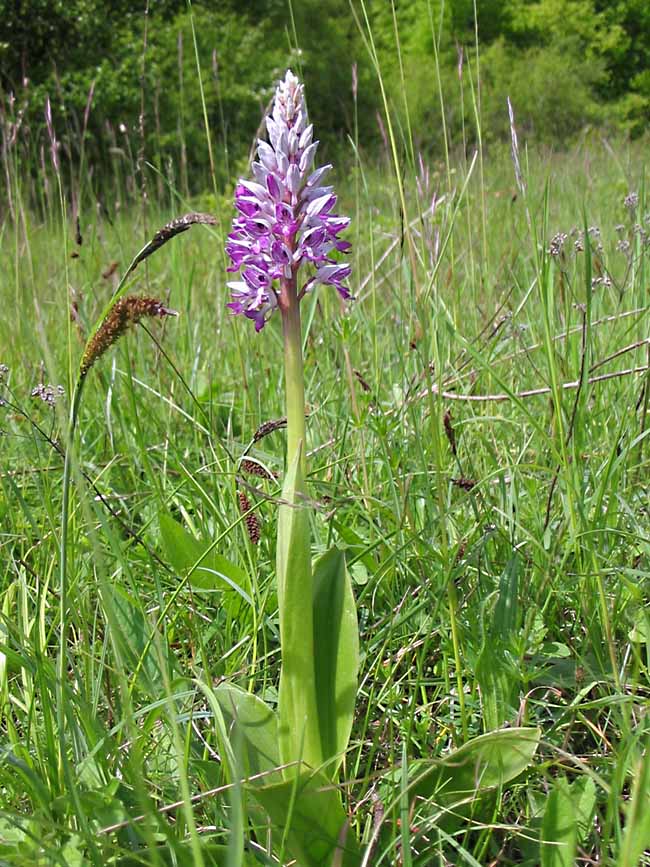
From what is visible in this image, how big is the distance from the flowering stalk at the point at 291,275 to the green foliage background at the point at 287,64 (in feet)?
21.4

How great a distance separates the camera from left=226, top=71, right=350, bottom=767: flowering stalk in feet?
2.66

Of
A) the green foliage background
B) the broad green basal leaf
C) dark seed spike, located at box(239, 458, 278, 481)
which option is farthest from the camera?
the green foliage background

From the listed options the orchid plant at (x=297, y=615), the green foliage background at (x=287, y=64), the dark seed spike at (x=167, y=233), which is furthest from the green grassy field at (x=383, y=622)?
the green foliage background at (x=287, y=64)

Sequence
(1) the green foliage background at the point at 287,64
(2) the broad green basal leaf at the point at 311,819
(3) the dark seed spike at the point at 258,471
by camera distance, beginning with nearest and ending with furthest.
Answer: (2) the broad green basal leaf at the point at 311,819 → (3) the dark seed spike at the point at 258,471 → (1) the green foliage background at the point at 287,64

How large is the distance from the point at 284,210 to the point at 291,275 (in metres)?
0.07

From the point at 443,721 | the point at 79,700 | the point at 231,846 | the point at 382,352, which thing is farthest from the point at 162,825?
the point at 382,352

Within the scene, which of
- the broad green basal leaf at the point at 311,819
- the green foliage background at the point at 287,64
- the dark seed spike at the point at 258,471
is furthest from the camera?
the green foliage background at the point at 287,64

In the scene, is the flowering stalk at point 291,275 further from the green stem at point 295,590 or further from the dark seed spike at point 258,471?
the dark seed spike at point 258,471

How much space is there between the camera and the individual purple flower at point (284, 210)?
0.84m

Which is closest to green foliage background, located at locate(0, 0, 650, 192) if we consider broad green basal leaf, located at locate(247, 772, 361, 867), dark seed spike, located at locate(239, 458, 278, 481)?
dark seed spike, located at locate(239, 458, 278, 481)

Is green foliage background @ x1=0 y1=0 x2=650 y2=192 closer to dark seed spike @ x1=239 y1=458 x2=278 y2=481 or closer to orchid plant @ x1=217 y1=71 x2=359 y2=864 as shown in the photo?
dark seed spike @ x1=239 y1=458 x2=278 y2=481

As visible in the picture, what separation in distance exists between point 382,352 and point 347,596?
3.94ft

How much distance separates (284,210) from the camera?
0.85 m

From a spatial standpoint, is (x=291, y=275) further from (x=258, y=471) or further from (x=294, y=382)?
(x=258, y=471)
